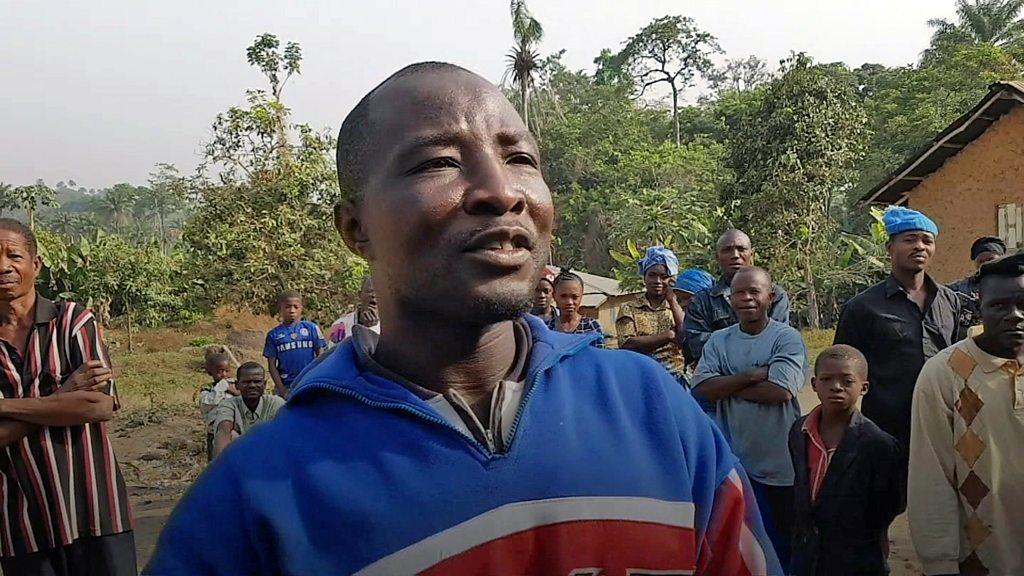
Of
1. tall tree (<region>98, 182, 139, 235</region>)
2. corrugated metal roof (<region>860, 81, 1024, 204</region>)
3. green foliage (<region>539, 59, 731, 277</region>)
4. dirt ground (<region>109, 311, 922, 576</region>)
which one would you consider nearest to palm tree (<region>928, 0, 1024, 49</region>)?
green foliage (<region>539, 59, 731, 277</region>)

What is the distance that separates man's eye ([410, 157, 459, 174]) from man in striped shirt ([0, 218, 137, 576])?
7.76ft

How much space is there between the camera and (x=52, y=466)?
306 centimetres

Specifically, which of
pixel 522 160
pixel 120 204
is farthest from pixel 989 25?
pixel 120 204

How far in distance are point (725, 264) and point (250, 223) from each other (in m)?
13.7

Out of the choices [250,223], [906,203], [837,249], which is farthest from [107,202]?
[906,203]

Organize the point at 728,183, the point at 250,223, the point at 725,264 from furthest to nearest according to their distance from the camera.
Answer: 1. the point at 728,183
2. the point at 250,223
3. the point at 725,264

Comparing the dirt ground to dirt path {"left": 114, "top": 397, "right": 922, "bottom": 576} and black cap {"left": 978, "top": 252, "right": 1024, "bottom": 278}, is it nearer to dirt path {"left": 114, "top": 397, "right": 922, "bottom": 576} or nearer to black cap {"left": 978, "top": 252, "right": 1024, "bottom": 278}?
dirt path {"left": 114, "top": 397, "right": 922, "bottom": 576}

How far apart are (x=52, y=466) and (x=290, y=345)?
3721 millimetres

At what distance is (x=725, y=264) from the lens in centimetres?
482

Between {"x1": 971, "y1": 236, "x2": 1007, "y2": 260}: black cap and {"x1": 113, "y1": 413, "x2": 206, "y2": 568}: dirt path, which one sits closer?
{"x1": 971, "y1": 236, "x2": 1007, "y2": 260}: black cap

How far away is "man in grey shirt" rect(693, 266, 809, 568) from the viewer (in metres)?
3.90

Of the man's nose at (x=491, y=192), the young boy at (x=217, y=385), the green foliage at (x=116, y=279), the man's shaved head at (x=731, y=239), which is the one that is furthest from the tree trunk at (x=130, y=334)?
the man's nose at (x=491, y=192)

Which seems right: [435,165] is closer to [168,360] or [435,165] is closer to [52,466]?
[52,466]

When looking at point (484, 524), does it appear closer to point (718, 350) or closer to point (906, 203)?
point (718, 350)
